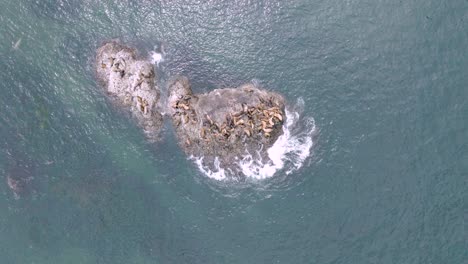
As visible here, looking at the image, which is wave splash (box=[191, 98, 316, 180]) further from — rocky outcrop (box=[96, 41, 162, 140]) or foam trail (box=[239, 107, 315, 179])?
rocky outcrop (box=[96, 41, 162, 140])

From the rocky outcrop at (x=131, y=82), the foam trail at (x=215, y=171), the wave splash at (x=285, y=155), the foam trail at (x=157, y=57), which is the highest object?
the foam trail at (x=157, y=57)

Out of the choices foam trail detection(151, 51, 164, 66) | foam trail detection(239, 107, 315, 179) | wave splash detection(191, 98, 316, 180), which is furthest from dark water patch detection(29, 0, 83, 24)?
foam trail detection(239, 107, 315, 179)

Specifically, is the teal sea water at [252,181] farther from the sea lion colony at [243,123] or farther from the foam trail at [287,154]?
the sea lion colony at [243,123]

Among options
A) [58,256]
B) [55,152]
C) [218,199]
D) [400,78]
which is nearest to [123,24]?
[55,152]

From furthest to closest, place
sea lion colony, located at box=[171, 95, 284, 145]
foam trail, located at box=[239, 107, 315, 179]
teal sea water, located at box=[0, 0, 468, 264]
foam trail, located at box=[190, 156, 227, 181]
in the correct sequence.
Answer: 1. foam trail, located at box=[190, 156, 227, 181]
2. foam trail, located at box=[239, 107, 315, 179]
3. sea lion colony, located at box=[171, 95, 284, 145]
4. teal sea water, located at box=[0, 0, 468, 264]

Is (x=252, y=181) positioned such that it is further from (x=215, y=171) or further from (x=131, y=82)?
(x=131, y=82)

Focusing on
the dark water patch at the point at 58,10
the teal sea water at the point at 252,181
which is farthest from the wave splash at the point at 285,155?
the dark water patch at the point at 58,10
